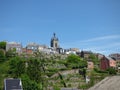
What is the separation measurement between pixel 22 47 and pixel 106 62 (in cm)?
3572

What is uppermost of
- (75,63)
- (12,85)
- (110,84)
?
(75,63)

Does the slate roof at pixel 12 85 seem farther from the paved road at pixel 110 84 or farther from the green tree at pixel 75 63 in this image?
the green tree at pixel 75 63

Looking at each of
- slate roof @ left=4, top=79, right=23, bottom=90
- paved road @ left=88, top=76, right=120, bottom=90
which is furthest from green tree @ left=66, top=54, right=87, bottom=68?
paved road @ left=88, top=76, right=120, bottom=90

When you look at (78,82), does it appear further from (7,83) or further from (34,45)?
(34,45)

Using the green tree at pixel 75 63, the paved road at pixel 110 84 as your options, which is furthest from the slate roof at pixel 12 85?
the green tree at pixel 75 63

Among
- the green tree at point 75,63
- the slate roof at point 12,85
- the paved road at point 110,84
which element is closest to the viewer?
the paved road at point 110,84

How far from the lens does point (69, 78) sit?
217ft

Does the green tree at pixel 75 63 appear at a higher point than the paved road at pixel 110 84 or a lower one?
higher

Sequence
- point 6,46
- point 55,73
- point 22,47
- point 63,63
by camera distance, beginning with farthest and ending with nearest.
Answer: point 22,47
point 6,46
point 63,63
point 55,73

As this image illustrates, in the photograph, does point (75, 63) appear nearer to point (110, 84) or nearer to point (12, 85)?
point (12, 85)

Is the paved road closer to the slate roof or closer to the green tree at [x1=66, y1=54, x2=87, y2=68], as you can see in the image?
the slate roof

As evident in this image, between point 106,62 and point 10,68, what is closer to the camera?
point 10,68

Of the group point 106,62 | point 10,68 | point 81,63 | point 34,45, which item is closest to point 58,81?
point 10,68

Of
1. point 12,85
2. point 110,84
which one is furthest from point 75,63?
point 110,84
